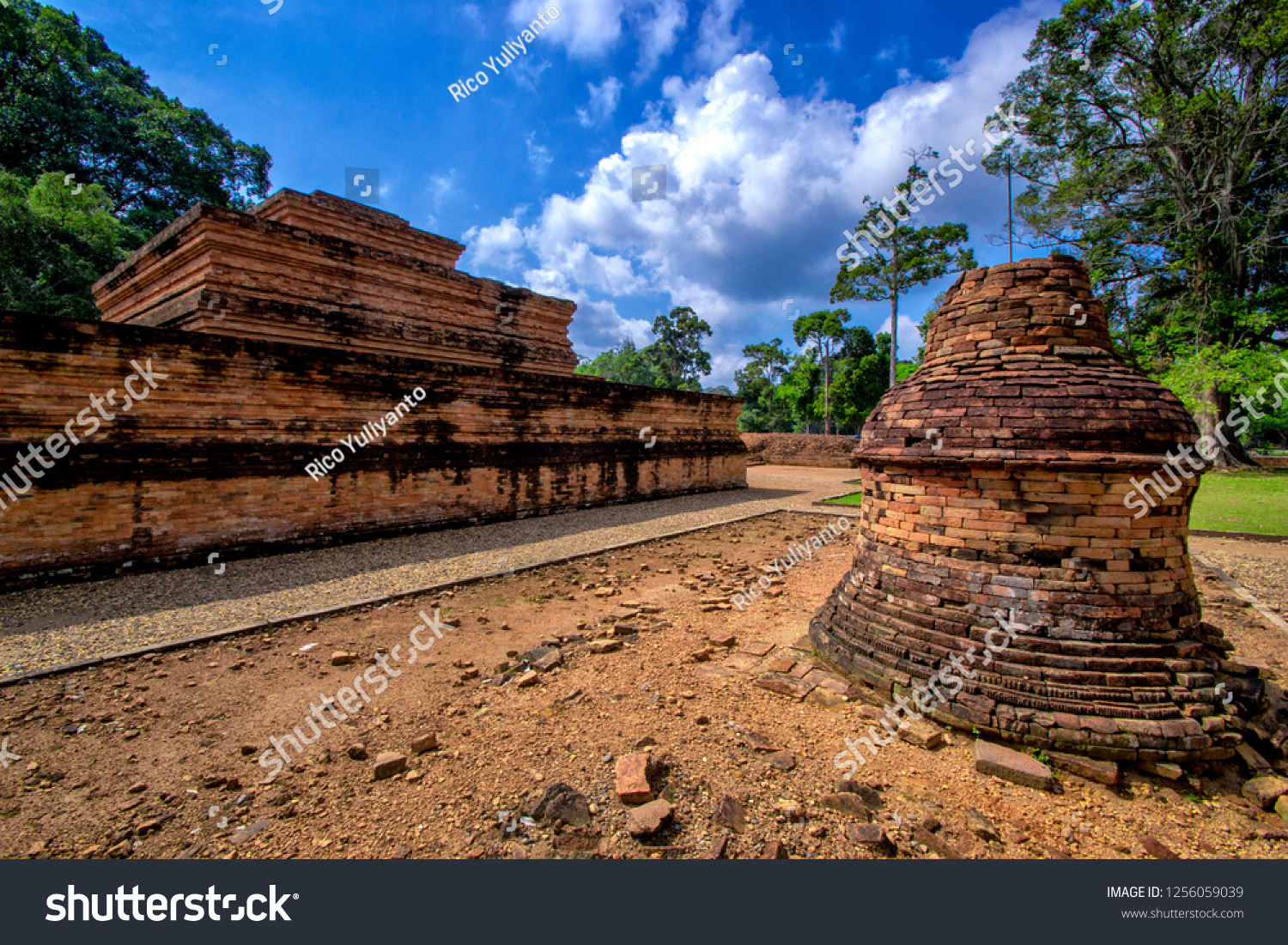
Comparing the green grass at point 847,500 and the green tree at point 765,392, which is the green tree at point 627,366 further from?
the green grass at point 847,500

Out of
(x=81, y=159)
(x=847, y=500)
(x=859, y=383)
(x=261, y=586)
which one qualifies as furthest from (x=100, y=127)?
(x=859, y=383)

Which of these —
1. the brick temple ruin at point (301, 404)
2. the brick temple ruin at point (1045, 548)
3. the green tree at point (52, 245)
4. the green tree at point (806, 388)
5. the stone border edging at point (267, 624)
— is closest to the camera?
the brick temple ruin at point (1045, 548)

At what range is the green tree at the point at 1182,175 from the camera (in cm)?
1590

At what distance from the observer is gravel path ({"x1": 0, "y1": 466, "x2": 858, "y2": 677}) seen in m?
4.32

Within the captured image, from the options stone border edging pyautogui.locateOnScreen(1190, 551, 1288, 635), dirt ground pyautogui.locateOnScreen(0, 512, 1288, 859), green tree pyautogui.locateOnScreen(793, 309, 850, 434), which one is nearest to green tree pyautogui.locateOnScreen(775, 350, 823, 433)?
green tree pyautogui.locateOnScreen(793, 309, 850, 434)

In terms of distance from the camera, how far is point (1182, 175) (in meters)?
17.1

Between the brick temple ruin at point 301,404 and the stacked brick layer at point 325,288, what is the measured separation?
0.04m

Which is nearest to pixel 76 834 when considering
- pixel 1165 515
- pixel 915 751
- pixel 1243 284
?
pixel 915 751

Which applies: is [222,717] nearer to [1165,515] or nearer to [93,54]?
[1165,515]

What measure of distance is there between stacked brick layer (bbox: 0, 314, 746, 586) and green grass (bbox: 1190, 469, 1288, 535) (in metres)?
12.0

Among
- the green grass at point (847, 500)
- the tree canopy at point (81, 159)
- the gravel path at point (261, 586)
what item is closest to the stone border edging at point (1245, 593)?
the green grass at point (847, 500)

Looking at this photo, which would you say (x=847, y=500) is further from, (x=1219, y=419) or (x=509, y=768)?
(x=1219, y=419)

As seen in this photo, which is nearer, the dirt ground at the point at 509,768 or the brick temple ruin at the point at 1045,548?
the dirt ground at the point at 509,768

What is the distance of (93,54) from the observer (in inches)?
944
